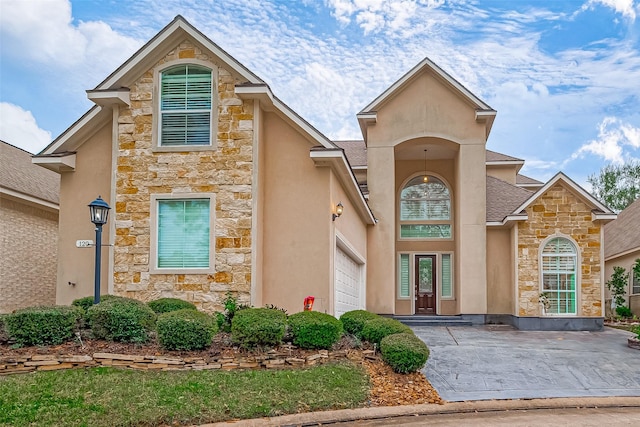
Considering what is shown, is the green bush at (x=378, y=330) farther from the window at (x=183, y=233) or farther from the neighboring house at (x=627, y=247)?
the neighboring house at (x=627, y=247)

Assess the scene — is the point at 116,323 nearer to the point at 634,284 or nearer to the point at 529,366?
the point at 529,366

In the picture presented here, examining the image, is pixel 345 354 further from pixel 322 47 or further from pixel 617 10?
pixel 617 10

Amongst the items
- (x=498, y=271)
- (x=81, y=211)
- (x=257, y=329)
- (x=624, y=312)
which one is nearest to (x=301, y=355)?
(x=257, y=329)

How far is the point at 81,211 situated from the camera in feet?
41.8

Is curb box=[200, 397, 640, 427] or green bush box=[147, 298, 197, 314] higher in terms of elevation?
green bush box=[147, 298, 197, 314]

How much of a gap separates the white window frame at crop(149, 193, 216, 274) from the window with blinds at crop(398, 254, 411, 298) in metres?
11.3

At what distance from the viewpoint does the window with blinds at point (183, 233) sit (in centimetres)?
1188

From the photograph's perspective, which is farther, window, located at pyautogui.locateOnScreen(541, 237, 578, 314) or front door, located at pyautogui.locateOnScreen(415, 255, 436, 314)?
front door, located at pyautogui.locateOnScreen(415, 255, 436, 314)

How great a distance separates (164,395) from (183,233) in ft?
16.7

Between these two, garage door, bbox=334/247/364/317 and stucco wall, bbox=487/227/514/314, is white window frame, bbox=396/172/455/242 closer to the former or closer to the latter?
stucco wall, bbox=487/227/514/314

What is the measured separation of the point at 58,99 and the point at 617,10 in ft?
53.2

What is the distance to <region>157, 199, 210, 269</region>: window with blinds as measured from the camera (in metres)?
11.9

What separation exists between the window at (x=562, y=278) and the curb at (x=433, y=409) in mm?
9058

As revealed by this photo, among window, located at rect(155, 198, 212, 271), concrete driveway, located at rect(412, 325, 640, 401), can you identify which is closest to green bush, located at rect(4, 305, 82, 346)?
window, located at rect(155, 198, 212, 271)
